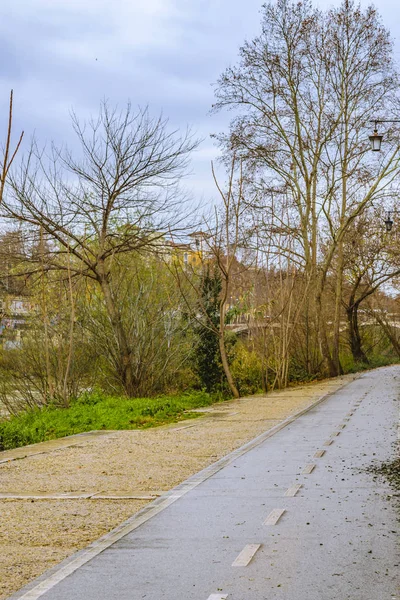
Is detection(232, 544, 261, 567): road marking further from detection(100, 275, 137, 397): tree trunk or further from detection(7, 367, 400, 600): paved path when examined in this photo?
detection(100, 275, 137, 397): tree trunk

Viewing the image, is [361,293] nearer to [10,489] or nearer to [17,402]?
[17,402]

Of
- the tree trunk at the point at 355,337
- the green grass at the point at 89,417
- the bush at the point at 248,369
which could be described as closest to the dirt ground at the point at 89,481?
the green grass at the point at 89,417

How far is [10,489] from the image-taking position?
1015 centimetres

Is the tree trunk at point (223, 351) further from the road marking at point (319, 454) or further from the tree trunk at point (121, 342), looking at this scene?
the road marking at point (319, 454)

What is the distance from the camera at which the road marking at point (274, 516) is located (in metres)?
7.73

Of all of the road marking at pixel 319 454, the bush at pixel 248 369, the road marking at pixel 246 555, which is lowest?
the road marking at pixel 246 555

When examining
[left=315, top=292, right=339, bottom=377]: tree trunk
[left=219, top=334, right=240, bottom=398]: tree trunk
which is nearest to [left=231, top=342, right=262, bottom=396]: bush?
[left=219, top=334, right=240, bottom=398]: tree trunk

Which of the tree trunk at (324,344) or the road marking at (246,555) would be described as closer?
the road marking at (246,555)

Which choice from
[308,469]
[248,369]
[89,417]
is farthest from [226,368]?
[308,469]

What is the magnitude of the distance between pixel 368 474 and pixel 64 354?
15363 millimetres

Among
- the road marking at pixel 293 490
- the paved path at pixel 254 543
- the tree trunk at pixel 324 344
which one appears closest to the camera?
the paved path at pixel 254 543

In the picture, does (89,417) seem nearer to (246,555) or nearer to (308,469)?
(308,469)

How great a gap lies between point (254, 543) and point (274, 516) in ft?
3.75

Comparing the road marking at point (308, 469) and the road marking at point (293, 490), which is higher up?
the road marking at point (308, 469)
